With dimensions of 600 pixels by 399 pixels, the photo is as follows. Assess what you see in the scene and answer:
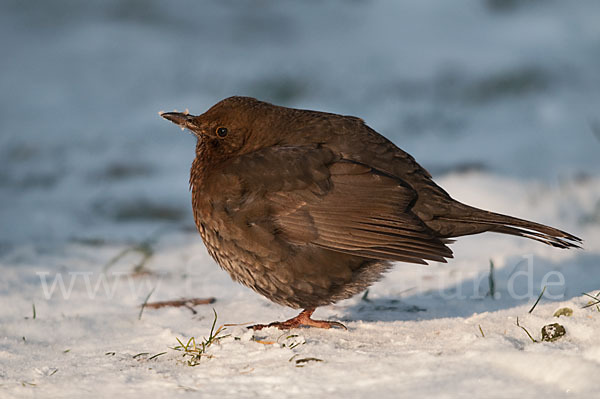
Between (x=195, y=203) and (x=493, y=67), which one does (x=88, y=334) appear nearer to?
(x=195, y=203)

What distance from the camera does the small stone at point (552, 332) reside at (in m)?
3.17

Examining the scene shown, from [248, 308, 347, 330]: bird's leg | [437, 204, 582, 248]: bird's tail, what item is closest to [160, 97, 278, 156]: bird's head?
[248, 308, 347, 330]: bird's leg

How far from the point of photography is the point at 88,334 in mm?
4023

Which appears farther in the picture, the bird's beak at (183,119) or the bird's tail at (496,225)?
the bird's beak at (183,119)

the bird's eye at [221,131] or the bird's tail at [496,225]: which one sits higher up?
the bird's eye at [221,131]

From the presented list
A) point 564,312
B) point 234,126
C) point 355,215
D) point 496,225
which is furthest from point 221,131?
point 564,312

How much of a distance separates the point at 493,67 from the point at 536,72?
0.57m

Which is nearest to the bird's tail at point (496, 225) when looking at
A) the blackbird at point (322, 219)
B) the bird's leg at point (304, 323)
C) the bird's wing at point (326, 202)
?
the blackbird at point (322, 219)

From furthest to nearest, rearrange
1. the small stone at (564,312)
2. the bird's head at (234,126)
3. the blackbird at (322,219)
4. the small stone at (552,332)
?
the bird's head at (234,126) < the blackbird at (322,219) < the small stone at (564,312) < the small stone at (552,332)

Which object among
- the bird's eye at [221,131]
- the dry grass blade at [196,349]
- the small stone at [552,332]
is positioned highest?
the bird's eye at [221,131]

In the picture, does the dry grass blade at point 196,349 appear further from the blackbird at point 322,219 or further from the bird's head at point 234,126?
the bird's head at point 234,126

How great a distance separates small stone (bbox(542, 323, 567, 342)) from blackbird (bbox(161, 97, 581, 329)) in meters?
0.48

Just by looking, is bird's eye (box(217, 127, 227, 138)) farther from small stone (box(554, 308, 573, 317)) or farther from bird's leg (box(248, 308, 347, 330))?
small stone (box(554, 308, 573, 317))

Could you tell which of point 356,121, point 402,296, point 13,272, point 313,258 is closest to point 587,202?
point 402,296
